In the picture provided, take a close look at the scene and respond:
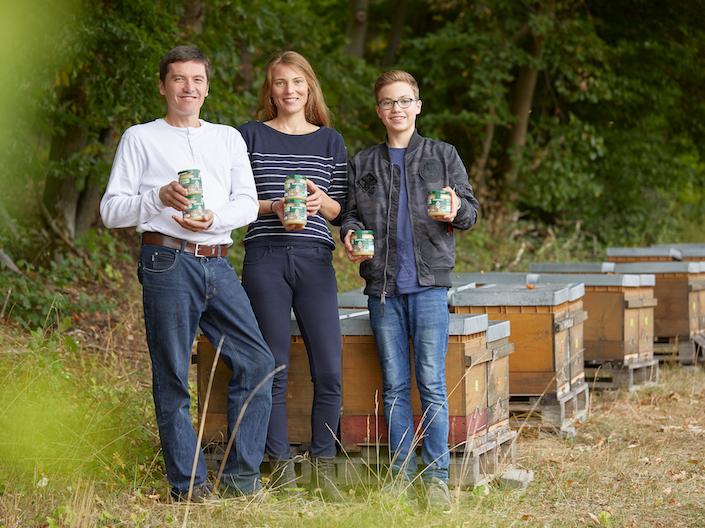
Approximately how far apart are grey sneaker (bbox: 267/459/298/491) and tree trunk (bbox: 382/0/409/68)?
47.3 ft

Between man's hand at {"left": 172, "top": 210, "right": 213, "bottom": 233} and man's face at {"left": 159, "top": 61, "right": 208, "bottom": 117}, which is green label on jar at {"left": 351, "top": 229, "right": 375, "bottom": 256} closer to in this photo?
man's hand at {"left": 172, "top": 210, "right": 213, "bottom": 233}

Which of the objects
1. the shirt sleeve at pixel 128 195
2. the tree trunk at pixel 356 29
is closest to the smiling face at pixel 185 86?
the shirt sleeve at pixel 128 195

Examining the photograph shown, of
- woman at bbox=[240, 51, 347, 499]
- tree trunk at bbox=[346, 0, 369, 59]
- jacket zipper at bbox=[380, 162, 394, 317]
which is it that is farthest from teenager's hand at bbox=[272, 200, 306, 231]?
tree trunk at bbox=[346, 0, 369, 59]

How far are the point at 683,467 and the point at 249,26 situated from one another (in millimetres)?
6500

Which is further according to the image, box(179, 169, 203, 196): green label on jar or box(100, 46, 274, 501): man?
box(100, 46, 274, 501): man

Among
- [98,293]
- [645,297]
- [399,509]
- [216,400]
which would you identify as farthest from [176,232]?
[98,293]

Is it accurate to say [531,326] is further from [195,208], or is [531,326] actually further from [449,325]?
[195,208]

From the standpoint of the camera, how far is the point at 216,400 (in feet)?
16.9

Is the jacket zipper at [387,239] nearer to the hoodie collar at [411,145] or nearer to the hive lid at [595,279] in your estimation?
the hoodie collar at [411,145]

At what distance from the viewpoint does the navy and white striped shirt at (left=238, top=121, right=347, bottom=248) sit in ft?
15.8

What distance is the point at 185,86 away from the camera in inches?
176

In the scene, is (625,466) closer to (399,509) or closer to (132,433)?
(399,509)

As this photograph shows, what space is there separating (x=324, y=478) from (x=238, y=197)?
1.43 m

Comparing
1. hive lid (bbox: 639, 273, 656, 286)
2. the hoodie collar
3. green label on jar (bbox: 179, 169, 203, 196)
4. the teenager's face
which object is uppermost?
the teenager's face
